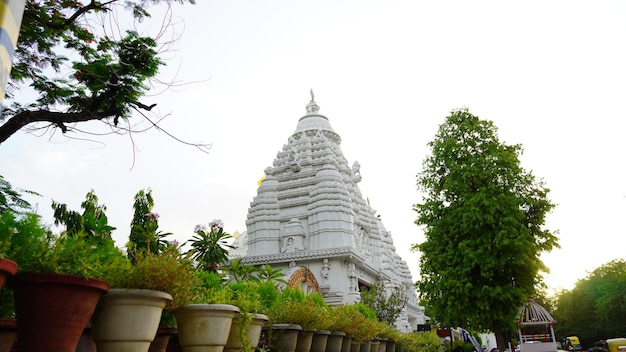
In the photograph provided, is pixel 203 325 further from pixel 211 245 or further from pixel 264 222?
pixel 264 222

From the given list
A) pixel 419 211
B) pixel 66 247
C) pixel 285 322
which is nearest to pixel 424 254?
pixel 419 211

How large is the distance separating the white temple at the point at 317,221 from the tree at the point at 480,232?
8.09 meters

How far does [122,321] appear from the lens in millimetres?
3111

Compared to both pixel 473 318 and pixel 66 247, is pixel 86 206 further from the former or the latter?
pixel 66 247

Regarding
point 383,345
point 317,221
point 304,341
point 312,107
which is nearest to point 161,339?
point 304,341

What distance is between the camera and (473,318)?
15.6m

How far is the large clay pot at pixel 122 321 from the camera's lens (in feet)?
→ 10.2

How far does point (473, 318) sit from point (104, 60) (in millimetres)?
13529

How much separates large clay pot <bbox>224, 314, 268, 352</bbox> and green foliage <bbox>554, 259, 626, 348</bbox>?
124ft

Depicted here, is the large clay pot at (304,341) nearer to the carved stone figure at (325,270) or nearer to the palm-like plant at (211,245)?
the palm-like plant at (211,245)

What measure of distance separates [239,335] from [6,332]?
2.00 metres

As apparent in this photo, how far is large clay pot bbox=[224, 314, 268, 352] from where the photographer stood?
4492mm

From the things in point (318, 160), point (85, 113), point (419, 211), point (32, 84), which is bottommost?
point (85, 113)

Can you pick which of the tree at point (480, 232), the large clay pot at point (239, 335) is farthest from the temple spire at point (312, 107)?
the large clay pot at point (239, 335)
